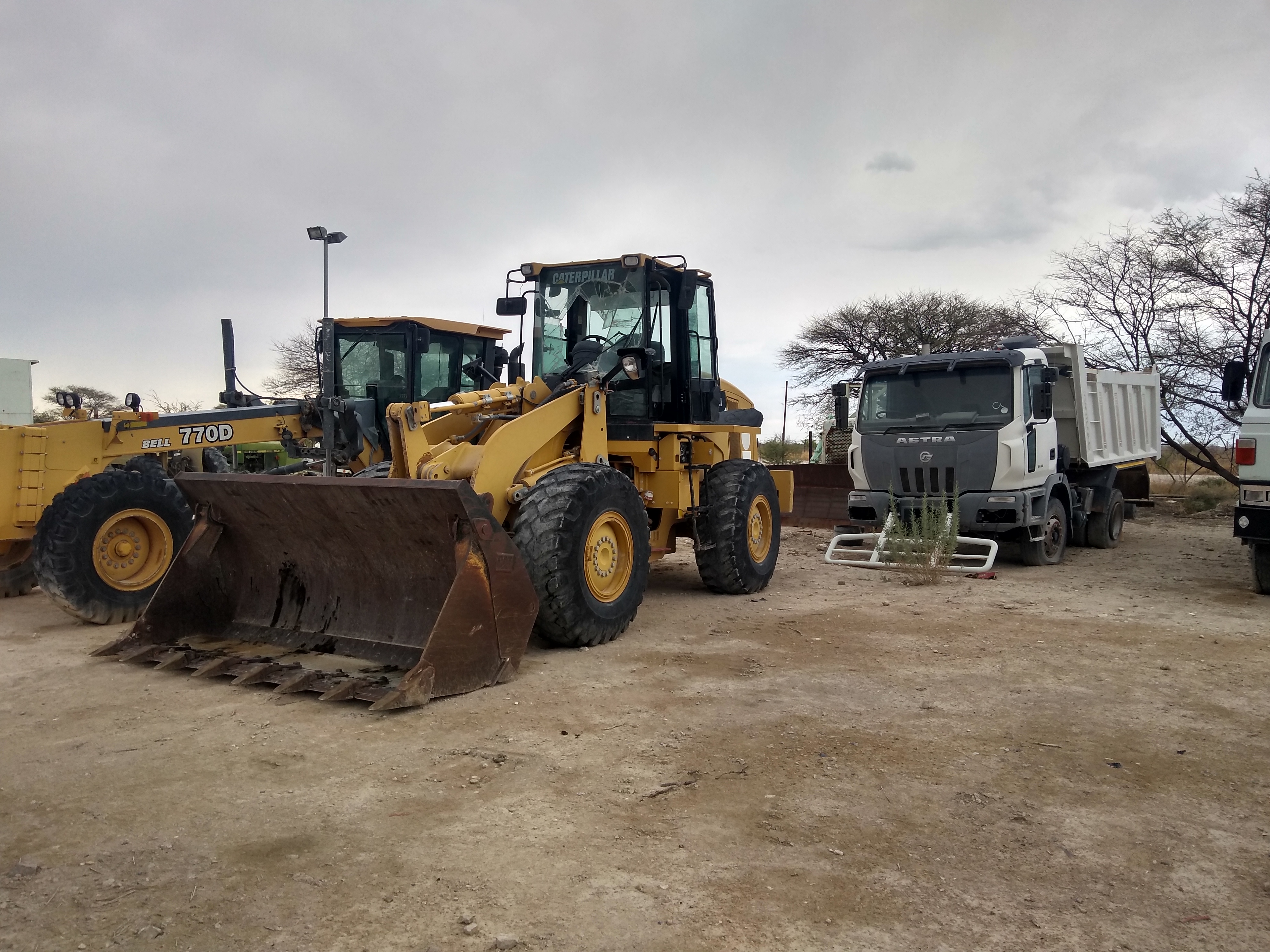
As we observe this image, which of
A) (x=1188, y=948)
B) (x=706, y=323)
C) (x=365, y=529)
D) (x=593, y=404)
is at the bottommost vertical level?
(x=1188, y=948)

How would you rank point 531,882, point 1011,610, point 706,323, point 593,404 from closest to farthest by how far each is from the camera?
point 531,882, point 593,404, point 1011,610, point 706,323

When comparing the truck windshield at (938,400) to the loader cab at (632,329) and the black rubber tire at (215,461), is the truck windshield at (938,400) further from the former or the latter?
the black rubber tire at (215,461)

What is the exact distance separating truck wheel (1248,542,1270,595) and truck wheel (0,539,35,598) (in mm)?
10731

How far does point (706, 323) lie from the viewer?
891 centimetres

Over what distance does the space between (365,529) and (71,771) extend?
214cm

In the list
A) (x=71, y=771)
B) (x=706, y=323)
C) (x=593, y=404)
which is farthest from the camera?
(x=706, y=323)

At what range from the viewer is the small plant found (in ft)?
33.3

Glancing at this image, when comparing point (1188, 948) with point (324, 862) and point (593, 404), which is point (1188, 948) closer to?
point (324, 862)

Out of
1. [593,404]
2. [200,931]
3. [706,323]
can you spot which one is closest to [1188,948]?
[200,931]

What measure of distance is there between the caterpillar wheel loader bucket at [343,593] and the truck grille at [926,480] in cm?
687

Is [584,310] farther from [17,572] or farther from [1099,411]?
[1099,411]

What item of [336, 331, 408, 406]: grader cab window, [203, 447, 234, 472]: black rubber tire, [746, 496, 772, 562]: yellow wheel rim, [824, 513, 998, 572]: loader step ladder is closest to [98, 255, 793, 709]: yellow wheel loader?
[746, 496, 772, 562]: yellow wheel rim

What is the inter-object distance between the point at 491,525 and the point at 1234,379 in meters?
7.54

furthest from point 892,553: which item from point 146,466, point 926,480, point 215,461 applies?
point 215,461
